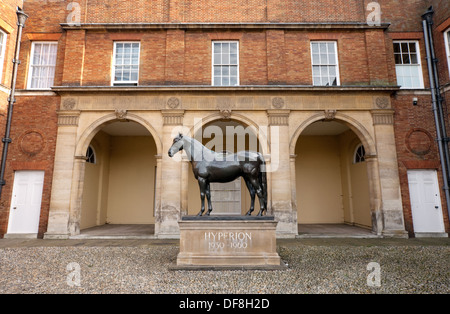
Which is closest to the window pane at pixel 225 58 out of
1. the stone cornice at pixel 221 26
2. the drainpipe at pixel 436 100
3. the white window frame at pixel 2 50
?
the stone cornice at pixel 221 26

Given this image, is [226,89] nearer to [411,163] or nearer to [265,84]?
[265,84]

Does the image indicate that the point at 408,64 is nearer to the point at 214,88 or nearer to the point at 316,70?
the point at 316,70

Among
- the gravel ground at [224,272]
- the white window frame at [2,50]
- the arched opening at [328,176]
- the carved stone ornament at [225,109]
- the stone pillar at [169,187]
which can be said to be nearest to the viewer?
the gravel ground at [224,272]

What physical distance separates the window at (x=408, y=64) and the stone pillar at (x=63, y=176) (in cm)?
1304

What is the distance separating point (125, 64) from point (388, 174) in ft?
36.4

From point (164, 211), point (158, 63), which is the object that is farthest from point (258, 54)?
point (164, 211)

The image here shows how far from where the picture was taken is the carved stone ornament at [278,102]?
958cm

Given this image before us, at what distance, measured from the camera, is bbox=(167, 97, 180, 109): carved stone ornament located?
377 inches

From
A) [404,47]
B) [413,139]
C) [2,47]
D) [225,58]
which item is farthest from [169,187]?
[404,47]

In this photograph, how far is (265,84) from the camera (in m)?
9.88

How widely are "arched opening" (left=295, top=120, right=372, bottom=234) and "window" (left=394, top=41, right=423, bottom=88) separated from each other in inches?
117

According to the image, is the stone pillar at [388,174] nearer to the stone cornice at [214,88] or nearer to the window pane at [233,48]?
the stone cornice at [214,88]

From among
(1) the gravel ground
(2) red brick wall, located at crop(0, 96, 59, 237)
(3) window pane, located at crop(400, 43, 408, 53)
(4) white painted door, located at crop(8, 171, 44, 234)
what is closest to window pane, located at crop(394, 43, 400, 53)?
(3) window pane, located at crop(400, 43, 408, 53)

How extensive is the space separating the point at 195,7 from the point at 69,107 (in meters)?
6.55
